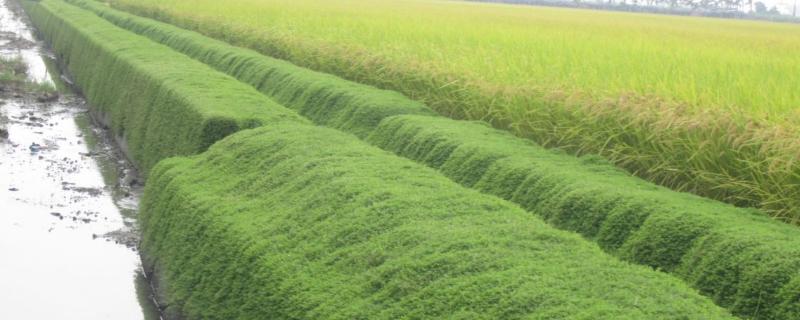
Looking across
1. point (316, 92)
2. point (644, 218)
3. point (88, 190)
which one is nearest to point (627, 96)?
point (644, 218)

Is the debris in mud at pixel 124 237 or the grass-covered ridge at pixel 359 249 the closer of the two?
the grass-covered ridge at pixel 359 249

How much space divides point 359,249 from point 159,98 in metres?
6.23

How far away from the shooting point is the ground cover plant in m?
4.48

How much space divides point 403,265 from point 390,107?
4.77 metres

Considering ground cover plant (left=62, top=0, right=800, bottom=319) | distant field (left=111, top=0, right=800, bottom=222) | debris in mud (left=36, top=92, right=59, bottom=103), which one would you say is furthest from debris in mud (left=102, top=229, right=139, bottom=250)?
debris in mud (left=36, top=92, right=59, bottom=103)

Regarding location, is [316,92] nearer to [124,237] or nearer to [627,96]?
[124,237]

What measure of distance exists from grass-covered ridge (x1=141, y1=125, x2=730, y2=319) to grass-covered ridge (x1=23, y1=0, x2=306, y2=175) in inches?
46.4

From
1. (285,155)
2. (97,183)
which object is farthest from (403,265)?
(97,183)

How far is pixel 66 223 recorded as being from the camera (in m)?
8.95

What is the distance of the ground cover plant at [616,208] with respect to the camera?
448 cm

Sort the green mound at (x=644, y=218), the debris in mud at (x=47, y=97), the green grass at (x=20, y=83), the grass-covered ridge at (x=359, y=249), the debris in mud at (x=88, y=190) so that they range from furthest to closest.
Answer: the green grass at (x=20, y=83), the debris in mud at (x=47, y=97), the debris in mud at (x=88, y=190), the green mound at (x=644, y=218), the grass-covered ridge at (x=359, y=249)

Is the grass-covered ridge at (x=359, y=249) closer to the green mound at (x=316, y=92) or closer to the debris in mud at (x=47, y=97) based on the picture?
the green mound at (x=316, y=92)

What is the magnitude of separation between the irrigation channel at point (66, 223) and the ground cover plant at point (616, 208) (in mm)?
2229

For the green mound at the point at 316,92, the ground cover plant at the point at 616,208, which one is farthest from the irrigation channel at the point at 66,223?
the ground cover plant at the point at 616,208
